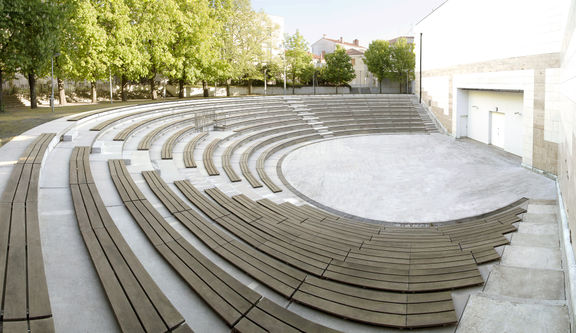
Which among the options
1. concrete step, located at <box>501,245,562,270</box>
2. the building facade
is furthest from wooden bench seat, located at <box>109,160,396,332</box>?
the building facade

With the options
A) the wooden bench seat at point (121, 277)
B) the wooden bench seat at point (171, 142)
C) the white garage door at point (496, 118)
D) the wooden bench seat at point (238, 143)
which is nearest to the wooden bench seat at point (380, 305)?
the wooden bench seat at point (121, 277)

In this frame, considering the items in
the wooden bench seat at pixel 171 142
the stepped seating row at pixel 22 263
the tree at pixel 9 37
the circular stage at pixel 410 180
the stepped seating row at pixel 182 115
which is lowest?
the circular stage at pixel 410 180

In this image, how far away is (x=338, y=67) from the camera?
5031 cm

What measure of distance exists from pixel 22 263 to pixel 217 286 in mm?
2059

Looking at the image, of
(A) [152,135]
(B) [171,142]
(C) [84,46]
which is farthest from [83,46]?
(B) [171,142]

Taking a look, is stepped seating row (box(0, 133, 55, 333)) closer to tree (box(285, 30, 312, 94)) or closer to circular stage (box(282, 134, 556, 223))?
circular stage (box(282, 134, 556, 223))

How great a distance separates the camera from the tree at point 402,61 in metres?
48.9

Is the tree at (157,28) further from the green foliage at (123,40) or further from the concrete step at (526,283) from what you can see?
the concrete step at (526,283)

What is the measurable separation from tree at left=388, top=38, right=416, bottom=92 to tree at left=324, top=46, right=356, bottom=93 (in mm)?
5364

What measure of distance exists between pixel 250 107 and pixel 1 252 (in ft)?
73.5

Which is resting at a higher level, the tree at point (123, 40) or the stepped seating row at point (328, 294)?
the tree at point (123, 40)

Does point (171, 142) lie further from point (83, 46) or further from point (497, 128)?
point (497, 128)

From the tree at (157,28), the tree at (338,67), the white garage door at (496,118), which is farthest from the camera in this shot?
the tree at (338,67)

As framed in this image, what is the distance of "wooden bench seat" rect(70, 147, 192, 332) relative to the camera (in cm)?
373
